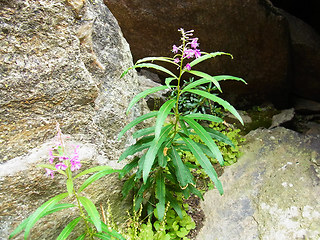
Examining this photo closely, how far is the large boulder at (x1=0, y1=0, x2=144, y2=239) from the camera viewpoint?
5.99 feet

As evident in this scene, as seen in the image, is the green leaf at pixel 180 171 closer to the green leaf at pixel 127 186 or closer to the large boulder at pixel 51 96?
the green leaf at pixel 127 186

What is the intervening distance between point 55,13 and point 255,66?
3.32 meters

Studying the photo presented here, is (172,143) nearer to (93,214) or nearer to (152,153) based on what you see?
(152,153)

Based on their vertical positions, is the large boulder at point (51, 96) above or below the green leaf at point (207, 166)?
above

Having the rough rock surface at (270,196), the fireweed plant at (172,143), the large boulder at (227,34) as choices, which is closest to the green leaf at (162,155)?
the fireweed plant at (172,143)

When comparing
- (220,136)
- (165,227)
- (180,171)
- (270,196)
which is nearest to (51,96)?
(180,171)

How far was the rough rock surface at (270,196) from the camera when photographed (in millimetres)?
2389

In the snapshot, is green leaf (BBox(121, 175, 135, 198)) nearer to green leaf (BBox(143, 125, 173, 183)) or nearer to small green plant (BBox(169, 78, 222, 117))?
green leaf (BBox(143, 125, 173, 183))

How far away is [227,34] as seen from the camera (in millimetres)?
3852

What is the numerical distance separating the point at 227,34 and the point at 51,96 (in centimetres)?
295

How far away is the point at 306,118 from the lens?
4.14 m

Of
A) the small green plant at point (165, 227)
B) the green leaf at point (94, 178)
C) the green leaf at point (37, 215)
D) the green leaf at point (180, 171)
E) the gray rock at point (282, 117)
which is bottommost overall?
the gray rock at point (282, 117)

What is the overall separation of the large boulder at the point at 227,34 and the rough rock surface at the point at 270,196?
4.29 ft

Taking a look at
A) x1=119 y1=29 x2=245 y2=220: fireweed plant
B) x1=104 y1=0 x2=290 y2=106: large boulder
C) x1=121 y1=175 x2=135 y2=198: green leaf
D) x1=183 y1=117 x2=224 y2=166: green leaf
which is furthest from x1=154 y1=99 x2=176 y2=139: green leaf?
x1=104 y1=0 x2=290 y2=106: large boulder
